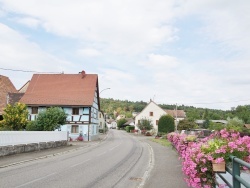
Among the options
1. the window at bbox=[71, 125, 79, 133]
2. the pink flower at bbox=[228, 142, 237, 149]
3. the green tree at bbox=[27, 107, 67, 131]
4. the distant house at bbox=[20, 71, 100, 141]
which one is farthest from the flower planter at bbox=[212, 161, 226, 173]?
the window at bbox=[71, 125, 79, 133]

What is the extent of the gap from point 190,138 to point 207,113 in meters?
128

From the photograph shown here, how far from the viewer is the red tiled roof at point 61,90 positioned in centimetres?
4891

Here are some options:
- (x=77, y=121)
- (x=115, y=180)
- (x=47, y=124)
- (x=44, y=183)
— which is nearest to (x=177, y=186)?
(x=115, y=180)

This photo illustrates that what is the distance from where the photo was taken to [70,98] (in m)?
49.4

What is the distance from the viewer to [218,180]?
6.34 metres

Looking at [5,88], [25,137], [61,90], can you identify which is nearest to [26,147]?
[25,137]

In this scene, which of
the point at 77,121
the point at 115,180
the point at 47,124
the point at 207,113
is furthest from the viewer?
the point at 207,113

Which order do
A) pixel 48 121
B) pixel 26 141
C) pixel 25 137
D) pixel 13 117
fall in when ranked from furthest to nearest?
1. pixel 48 121
2. pixel 13 117
3. pixel 26 141
4. pixel 25 137

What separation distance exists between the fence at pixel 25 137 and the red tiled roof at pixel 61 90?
16.9 meters

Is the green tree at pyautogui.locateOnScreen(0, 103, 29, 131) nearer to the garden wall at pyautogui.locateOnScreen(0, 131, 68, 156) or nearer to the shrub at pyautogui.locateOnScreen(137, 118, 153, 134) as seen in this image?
the garden wall at pyautogui.locateOnScreen(0, 131, 68, 156)

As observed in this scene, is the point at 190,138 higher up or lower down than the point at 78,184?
higher up

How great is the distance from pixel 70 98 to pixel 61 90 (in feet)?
9.97

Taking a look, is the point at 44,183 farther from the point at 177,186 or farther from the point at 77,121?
the point at 77,121

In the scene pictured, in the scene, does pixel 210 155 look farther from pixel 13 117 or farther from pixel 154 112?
pixel 154 112
